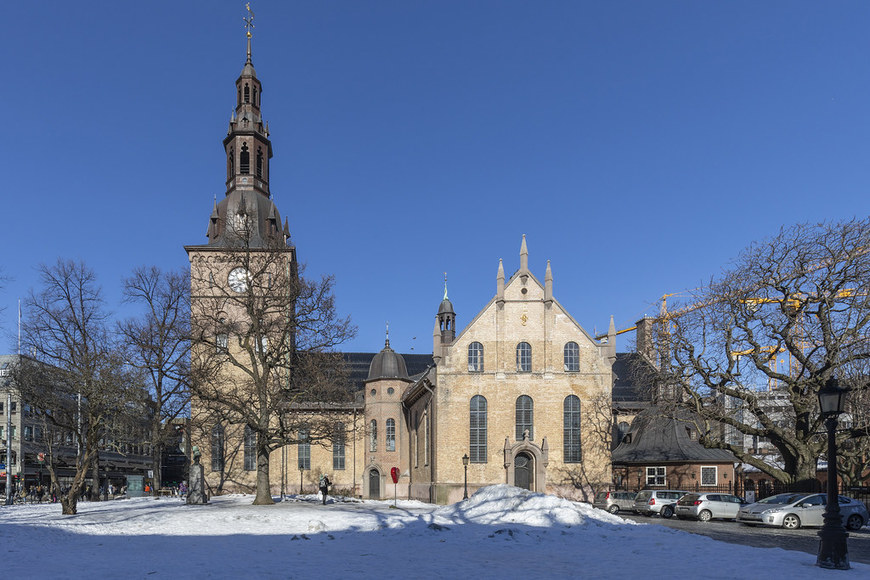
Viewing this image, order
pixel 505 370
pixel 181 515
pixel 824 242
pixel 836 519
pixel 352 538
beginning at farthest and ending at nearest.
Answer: pixel 505 370, pixel 824 242, pixel 181 515, pixel 352 538, pixel 836 519

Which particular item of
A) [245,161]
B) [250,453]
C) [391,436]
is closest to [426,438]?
[391,436]

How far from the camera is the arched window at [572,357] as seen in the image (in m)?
48.0

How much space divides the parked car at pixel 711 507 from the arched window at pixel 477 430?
14487mm

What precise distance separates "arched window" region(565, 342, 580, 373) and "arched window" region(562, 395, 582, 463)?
69.2 inches

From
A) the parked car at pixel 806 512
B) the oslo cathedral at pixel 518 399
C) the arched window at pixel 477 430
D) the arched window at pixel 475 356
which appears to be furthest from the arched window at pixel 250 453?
the parked car at pixel 806 512

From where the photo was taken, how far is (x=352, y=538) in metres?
22.3

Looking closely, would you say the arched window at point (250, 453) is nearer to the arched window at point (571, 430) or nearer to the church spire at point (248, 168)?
the church spire at point (248, 168)

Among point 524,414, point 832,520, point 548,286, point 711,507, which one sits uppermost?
point 548,286

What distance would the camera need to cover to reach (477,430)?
47.1 m

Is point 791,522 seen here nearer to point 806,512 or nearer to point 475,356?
point 806,512

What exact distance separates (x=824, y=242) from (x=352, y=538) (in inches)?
855

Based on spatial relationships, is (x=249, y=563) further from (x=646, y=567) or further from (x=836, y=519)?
(x=836, y=519)

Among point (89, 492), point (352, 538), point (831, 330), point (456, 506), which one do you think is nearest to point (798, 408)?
point (831, 330)

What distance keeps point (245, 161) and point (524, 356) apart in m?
26.5
